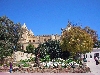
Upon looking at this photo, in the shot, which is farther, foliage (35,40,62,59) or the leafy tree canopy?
foliage (35,40,62,59)

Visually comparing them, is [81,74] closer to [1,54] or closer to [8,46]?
[1,54]

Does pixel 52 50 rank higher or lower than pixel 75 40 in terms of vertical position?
lower

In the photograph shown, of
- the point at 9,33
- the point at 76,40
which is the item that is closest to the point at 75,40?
the point at 76,40

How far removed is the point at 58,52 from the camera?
41.2 meters

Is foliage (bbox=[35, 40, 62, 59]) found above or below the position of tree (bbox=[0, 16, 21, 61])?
below

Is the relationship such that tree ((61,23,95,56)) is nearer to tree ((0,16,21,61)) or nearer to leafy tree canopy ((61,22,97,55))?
leafy tree canopy ((61,22,97,55))

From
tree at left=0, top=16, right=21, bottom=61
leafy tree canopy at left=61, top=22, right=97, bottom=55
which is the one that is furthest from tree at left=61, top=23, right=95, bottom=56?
tree at left=0, top=16, right=21, bottom=61

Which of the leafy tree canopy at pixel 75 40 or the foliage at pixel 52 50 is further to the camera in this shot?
the foliage at pixel 52 50

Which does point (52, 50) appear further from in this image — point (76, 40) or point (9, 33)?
point (9, 33)

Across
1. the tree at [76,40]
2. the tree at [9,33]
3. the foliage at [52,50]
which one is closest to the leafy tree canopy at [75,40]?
the tree at [76,40]

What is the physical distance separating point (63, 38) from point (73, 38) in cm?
213

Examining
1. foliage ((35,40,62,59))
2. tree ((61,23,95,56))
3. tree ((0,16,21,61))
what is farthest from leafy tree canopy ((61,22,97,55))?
tree ((0,16,21,61))

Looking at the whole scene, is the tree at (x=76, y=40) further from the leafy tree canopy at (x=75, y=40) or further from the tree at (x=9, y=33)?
the tree at (x=9, y=33)

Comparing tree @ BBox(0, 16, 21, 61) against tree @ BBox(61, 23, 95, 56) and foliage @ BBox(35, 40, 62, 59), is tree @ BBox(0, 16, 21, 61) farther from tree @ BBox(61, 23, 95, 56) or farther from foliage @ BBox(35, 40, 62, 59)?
tree @ BBox(61, 23, 95, 56)
